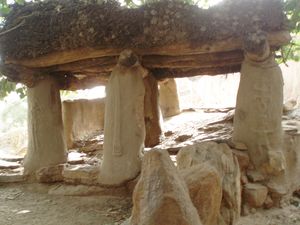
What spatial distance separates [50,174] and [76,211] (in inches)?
37.6

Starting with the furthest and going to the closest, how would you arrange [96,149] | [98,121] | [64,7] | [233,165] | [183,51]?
[98,121], [96,149], [64,7], [183,51], [233,165]

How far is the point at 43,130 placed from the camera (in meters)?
4.92

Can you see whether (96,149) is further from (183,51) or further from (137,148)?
(183,51)

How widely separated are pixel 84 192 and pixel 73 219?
2.09ft

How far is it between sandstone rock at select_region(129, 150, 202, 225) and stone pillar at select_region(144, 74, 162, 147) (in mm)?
3304

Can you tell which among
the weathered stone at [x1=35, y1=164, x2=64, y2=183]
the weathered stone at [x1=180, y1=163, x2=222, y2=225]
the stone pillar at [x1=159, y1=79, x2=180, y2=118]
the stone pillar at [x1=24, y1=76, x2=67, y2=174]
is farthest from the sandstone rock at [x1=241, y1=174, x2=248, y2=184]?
the stone pillar at [x1=159, y1=79, x2=180, y2=118]

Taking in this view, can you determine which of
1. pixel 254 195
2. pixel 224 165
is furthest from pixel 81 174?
pixel 254 195

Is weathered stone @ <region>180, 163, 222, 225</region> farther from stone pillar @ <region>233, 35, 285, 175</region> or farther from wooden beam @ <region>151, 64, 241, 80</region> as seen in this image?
wooden beam @ <region>151, 64, 241, 80</region>

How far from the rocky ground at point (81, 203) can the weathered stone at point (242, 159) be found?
11.1 inches

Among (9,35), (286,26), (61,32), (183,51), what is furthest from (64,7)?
(286,26)

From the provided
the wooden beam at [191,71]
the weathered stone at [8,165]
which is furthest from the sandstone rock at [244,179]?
the weathered stone at [8,165]

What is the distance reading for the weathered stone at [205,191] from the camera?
2559mm

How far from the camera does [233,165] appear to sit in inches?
140

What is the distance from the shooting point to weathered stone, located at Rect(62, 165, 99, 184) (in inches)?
171
